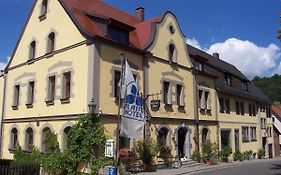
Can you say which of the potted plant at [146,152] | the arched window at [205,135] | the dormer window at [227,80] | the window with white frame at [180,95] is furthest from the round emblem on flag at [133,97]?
the dormer window at [227,80]

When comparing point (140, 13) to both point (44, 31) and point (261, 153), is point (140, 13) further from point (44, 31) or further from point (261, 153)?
point (261, 153)

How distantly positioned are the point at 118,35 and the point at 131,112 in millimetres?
6869

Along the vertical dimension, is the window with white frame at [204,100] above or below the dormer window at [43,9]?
below

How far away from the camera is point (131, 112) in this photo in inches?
676

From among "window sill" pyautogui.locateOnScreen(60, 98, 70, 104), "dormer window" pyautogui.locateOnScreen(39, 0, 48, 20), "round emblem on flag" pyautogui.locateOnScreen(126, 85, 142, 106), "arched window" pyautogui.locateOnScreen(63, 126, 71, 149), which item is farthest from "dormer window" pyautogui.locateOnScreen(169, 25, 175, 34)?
"arched window" pyautogui.locateOnScreen(63, 126, 71, 149)

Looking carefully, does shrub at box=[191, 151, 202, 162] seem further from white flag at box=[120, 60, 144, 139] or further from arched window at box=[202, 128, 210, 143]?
white flag at box=[120, 60, 144, 139]

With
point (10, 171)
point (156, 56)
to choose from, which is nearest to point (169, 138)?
point (156, 56)

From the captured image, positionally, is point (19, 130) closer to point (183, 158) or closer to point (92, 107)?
point (92, 107)

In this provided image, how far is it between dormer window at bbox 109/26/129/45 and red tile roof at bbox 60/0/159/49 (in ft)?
1.87

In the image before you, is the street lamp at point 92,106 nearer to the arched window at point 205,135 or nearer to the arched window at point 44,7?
the arched window at point 44,7

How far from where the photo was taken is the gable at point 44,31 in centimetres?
2166

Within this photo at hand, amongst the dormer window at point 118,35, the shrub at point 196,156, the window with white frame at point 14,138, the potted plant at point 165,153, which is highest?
the dormer window at point 118,35

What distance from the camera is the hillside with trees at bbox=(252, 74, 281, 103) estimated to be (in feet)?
266

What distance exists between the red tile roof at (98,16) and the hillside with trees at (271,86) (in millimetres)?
61173
